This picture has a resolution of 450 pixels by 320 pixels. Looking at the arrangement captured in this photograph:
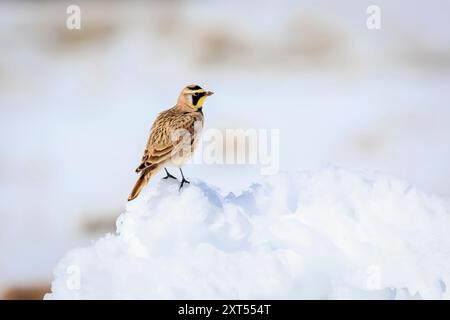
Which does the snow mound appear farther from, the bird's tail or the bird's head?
the bird's head

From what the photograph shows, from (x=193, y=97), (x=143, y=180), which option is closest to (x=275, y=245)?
(x=143, y=180)

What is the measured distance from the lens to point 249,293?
9.93ft

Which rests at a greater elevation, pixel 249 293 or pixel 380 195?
pixel 380 195

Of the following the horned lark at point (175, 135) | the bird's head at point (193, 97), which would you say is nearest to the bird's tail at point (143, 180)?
the horned lark at point (175, 135)

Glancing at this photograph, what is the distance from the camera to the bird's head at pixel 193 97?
3.45 m

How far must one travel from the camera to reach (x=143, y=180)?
3168 mm

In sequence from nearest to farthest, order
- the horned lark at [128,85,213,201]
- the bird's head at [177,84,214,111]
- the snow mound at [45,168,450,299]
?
the snow mound at [45,168,450,299] < the horned lark at [128,85,213,201] < the bird's head at [177,84,214,111]

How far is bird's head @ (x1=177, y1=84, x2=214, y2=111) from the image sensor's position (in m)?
3.45

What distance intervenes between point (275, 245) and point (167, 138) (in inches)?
32.6

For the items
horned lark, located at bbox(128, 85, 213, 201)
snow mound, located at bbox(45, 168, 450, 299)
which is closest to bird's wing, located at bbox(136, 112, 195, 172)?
horned lark, located at bbox(128, 85, 213, 201)
